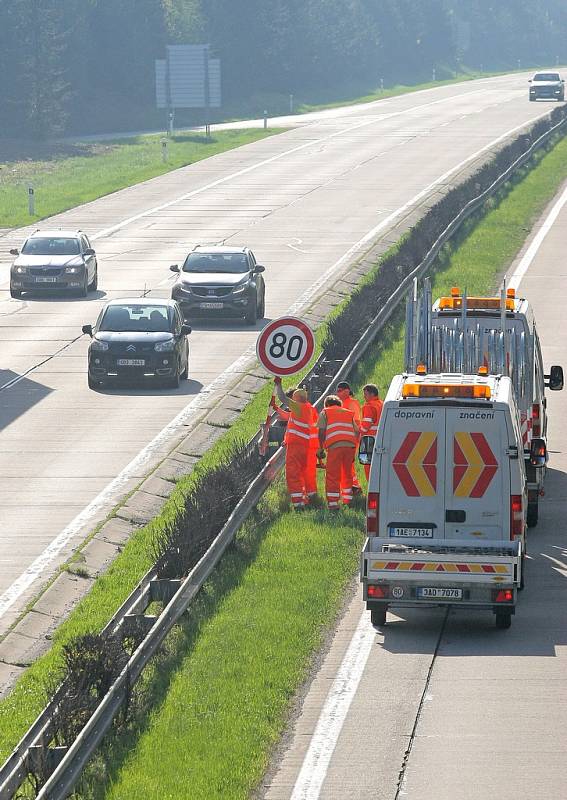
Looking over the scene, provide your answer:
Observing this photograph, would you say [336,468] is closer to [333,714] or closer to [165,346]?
[333,714]

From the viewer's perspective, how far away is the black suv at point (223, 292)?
3631 cm

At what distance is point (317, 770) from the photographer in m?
11.8

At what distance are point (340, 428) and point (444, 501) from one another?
4.34 metres

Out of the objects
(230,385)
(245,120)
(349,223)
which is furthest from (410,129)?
(230,385)

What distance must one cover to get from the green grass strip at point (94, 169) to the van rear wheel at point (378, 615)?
41.6 m

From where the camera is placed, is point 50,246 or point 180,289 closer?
point 180,289

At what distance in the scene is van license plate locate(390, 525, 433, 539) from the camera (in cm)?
1568

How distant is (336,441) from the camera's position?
65.2 ft

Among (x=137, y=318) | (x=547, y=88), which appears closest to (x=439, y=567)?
(x=137, y=318)

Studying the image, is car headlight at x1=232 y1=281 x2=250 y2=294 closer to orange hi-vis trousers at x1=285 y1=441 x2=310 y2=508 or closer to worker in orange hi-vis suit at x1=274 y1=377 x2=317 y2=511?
worker in orange hi-vis suit at x1=274 y1=377 x2=317 y2=511

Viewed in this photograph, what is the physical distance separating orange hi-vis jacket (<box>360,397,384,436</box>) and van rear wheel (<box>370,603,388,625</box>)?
16.9 feet

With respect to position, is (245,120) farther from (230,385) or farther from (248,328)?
(230,385)

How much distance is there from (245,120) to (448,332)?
3365 inches

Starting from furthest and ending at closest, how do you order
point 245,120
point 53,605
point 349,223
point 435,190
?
1. point 245,120
2. point 435,190
3. point 349,223
4. point 53,605
